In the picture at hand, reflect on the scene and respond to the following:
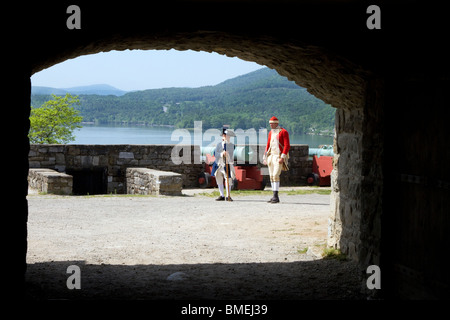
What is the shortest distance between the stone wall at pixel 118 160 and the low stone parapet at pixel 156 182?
81 centimetres

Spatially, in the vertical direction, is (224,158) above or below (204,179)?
above

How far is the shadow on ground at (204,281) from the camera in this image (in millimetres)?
5500

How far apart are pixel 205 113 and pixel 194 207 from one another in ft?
257

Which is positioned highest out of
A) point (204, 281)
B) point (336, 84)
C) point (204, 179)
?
point (336, 84)

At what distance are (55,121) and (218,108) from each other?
6178cm

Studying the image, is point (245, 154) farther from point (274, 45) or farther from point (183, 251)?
point (274, 45)

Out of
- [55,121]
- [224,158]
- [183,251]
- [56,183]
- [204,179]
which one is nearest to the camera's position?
[183,251]

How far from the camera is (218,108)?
3701 inches

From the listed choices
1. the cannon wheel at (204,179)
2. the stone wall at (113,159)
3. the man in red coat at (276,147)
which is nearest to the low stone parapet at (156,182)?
the stone wall at (113,159)

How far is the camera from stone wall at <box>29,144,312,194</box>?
15562 millimetres

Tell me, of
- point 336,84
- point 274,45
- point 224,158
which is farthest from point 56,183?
point 274,45

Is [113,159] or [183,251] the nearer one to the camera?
[183,251]

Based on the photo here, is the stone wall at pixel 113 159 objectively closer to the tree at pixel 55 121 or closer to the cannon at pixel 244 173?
the cannon at pixel 244 173

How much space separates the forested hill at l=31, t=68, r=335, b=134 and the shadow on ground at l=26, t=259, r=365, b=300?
65408 mm
